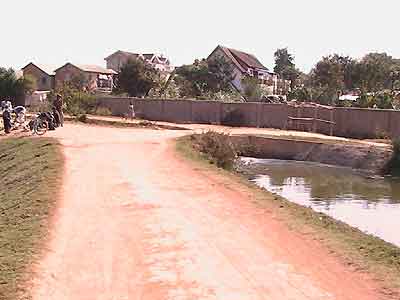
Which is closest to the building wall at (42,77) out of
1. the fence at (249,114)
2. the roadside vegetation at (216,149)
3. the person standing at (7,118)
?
the fence at (249,114)

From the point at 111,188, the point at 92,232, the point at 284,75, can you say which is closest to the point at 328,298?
the point at 92,232

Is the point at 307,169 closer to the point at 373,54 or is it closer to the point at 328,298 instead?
the point at 328,298

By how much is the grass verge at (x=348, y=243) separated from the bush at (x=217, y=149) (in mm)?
7993

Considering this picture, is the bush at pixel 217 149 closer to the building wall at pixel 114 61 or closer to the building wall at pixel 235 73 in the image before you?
the building wall at pixel 235 73

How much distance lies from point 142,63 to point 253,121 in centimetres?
2396

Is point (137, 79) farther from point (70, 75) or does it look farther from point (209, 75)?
point (70, 75)

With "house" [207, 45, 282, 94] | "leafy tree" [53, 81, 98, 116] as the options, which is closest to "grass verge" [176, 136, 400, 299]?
"leafy tree" [53, 81, 98, 116]

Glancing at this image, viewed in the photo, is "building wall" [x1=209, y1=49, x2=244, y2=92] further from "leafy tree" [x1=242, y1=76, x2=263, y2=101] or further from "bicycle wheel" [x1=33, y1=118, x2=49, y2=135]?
"bicycle wheel" [x1=33, y1=118, x2=49, y2=135]

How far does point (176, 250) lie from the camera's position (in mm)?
8688

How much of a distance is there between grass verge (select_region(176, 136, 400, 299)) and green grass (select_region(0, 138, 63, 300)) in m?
4.20

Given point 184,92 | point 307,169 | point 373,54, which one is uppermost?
point 373,54

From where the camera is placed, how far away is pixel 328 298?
6785 mm

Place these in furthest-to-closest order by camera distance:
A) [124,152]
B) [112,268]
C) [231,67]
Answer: [231,67]
[124,152]
[112,268]

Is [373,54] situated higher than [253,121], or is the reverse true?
[373,54]
